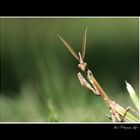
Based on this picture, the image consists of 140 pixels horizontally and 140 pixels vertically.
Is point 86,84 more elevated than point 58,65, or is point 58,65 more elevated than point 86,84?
point 58,65

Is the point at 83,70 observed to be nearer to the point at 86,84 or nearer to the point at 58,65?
the point at 86,84

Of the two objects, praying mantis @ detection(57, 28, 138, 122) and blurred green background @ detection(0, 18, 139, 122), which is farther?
blurred green background @ detection(0, 18, 139, 122)

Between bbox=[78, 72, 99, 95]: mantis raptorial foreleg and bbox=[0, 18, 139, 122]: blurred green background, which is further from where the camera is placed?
bbox=[0, 18, 139, 122]: blurred green background

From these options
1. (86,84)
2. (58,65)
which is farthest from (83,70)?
(58,65)

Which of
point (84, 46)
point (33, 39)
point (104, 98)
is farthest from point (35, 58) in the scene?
point (104, 98)

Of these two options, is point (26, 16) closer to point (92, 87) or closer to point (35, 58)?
point (35, 58)
